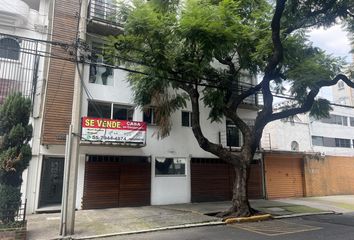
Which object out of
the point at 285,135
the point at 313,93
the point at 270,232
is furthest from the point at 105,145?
the point at 285,135

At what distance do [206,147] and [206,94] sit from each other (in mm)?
3291

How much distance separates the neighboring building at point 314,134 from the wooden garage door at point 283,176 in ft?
5.61

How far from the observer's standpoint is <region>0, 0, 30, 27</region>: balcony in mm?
13602

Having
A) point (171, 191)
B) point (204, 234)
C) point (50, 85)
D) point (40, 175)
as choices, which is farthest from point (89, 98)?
point (204, 234)

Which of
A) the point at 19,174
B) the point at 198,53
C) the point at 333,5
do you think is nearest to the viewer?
the point at 19,174

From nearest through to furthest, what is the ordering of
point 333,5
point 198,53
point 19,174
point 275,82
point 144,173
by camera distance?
1. point 19,174
2. point 333,5
3. point 198,53
4. point 275,82
5. point 144,173

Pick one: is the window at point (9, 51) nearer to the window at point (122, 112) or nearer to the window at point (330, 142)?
the window at point (122, 112)

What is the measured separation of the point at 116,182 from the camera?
14352mm

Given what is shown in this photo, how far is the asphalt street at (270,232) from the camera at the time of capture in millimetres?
8781

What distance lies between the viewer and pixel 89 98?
14.2 metres

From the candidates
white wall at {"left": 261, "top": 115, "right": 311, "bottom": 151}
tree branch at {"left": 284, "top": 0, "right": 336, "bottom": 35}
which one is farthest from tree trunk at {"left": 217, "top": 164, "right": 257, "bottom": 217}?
white wall at {"left": 261, "top": 115, "right": 311, "bottom": 151}

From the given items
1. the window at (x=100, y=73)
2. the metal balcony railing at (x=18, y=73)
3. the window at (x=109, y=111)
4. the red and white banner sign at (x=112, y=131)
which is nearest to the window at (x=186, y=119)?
the window at (x=109, y=111)

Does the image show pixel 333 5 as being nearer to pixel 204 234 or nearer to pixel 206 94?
pixel 206 94

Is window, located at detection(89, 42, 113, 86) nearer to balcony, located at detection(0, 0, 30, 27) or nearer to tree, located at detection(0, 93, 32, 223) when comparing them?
balcony, located at detection(0, 0, 30, 27)
